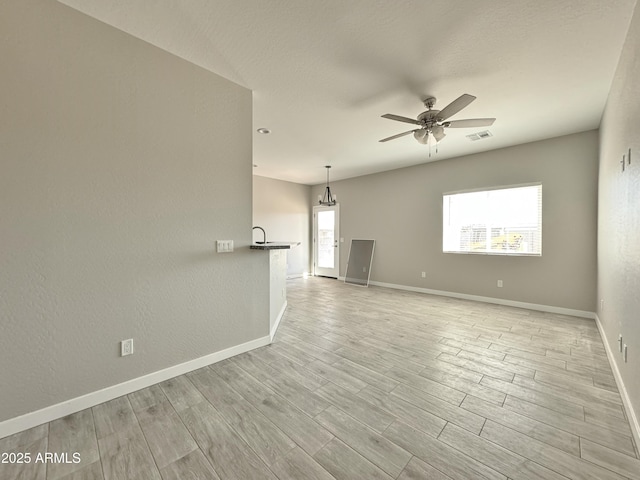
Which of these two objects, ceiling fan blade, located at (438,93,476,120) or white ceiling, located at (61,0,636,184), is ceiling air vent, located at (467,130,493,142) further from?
ceiling fan blade, located at (438,93,476,120)

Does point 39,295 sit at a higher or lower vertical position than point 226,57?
lower

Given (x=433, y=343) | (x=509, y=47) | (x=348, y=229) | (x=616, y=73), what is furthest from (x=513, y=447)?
(x=348, y=229)

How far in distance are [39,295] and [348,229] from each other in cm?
608

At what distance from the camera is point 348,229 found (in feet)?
23.6

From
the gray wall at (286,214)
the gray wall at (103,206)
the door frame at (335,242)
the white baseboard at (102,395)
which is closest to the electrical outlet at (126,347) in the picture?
the gray wall at (103,206)

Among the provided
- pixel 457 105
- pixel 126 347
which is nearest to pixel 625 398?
pixel 457 105

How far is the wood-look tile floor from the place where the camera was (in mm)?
1368

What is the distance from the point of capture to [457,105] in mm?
2408

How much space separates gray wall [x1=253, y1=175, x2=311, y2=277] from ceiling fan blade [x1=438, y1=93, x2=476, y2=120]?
5.00 meters

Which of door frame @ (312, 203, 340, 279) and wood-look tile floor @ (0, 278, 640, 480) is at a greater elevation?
door frame @ (312, 203, 340, 279)

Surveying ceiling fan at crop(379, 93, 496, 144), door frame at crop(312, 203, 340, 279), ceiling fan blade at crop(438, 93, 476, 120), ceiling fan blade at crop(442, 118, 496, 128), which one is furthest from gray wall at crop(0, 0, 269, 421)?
door frame at crop(312, 203, 340, 279)

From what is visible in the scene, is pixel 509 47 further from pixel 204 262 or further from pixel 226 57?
pixel 204 262

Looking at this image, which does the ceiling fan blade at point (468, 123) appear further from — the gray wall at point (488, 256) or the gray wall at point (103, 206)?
the gray wall at point (488, 256)

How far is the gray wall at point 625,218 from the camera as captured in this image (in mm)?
1703
